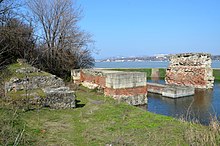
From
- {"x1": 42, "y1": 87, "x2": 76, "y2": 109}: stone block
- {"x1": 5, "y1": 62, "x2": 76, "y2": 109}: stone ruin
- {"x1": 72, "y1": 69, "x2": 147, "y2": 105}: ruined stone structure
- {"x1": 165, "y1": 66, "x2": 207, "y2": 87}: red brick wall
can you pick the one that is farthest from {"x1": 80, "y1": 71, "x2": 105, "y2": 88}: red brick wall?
{"x1": 165, "y1": 66, "x2": 207, "y2": 87}: red brick wall

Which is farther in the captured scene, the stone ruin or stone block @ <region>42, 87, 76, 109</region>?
stone block @ <region>42, 87, 76, 109</region>

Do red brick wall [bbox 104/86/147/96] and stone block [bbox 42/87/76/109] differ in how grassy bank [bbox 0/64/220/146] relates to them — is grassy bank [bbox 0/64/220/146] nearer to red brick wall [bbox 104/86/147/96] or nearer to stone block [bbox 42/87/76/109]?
stone block [bbox 42/87/76/109]

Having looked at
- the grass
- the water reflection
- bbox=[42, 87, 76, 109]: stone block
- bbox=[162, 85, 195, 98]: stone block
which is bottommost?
the water reflection

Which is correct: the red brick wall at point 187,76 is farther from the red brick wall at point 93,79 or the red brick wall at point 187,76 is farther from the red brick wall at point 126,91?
the red brick wall at point 93,79

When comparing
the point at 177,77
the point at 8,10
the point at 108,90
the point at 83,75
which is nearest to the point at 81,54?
the point at 83,75

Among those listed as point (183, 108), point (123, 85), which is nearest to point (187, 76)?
point (183, 108)

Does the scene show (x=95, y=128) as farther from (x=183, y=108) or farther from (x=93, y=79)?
(x=183, y=108)

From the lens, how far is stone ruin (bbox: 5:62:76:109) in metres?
9.88

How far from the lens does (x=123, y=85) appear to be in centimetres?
1504

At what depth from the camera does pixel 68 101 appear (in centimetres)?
1041

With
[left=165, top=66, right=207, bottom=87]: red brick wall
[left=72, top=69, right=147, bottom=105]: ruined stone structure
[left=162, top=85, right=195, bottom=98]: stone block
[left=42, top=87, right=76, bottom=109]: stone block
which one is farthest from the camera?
[left=165, top=66, right=207, bottom=87]: red brick wall

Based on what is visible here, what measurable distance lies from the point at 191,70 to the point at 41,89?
21501mm

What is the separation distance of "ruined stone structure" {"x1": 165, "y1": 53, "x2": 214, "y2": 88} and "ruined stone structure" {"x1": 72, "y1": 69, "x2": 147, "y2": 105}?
13.7 m

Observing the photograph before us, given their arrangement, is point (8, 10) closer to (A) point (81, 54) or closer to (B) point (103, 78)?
(A) point (81, 54)
